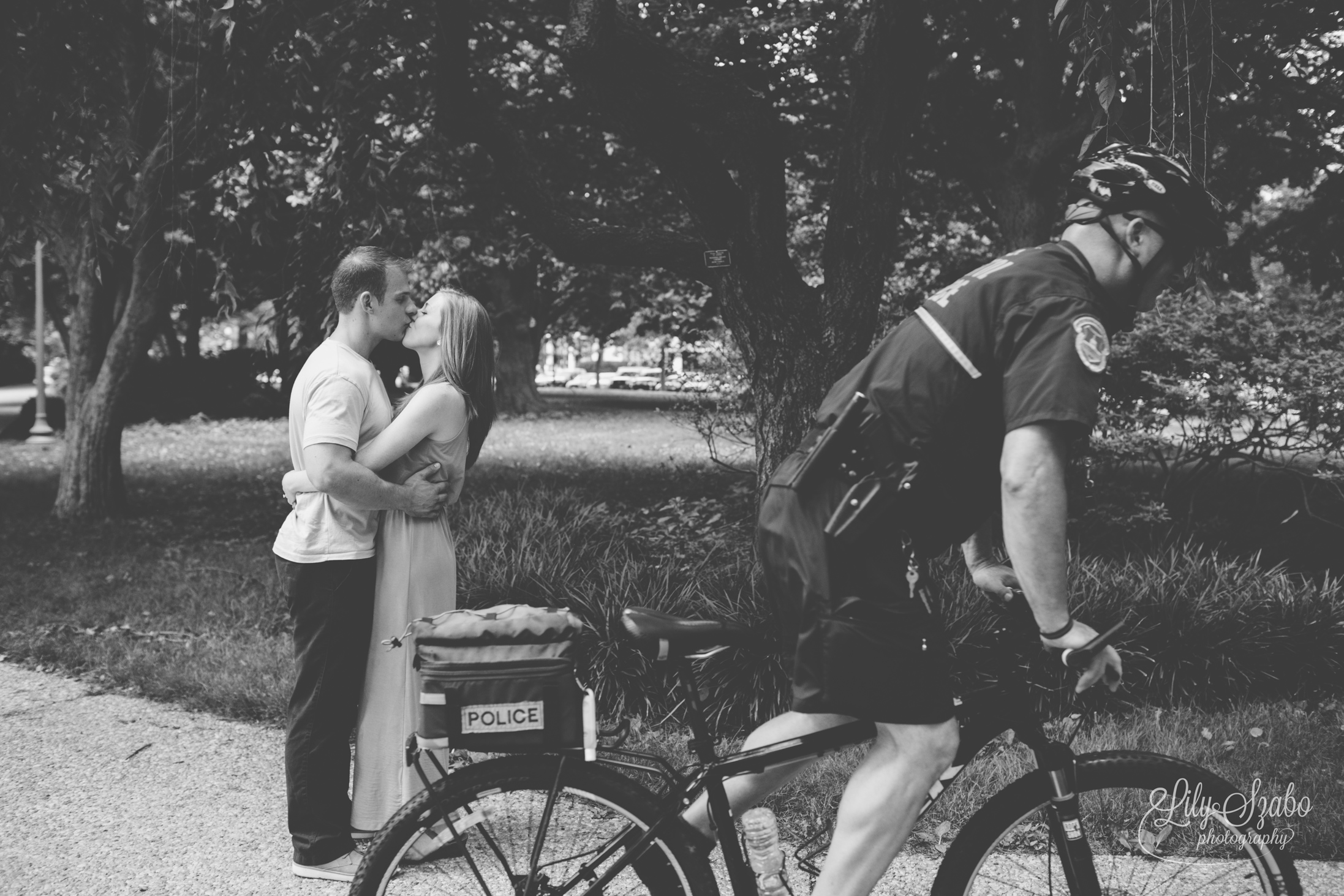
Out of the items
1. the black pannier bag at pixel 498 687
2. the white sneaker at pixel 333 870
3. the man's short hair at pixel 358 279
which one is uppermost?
the man's short hair at pixel 358 279

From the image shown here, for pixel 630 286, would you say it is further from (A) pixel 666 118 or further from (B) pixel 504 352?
(A) pixel 666 118

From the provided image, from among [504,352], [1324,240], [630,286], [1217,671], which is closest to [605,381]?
[504,352]

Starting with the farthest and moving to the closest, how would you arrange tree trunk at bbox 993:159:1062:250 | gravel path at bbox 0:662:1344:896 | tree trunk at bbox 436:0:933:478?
tree trunk at bbox 993:159:1062:250
tree trunk at bbox 436:0:933:478
gravel path at bbox 0:662:1344:896

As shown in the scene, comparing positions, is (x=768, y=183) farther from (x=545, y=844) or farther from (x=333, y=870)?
(x=545, y=844)

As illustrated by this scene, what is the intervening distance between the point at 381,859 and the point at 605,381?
7856cm

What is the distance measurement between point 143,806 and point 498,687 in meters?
2.38

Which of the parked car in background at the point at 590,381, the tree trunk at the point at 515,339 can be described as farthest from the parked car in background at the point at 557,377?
the tree trunk at the point at 515,339

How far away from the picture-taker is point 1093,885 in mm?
2414

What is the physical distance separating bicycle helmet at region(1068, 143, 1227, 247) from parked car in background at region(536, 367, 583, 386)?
67923 mm

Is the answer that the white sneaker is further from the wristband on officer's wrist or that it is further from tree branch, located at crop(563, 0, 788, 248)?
tree branch, located at crop(563, 0, 788, 248)

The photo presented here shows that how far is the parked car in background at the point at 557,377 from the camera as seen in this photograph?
7394 centimetres

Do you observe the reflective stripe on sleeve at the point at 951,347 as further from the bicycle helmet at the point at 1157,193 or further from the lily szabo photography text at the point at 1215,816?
the lily szabo photography text at the point at 1215,816

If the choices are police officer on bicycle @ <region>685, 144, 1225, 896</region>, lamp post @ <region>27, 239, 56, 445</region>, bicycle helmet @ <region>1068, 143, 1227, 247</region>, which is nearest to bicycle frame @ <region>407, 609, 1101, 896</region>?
police officer on bicycle @ <region>685, 144, 1225, 896</region>

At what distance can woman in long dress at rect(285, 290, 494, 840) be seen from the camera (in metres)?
3.49
